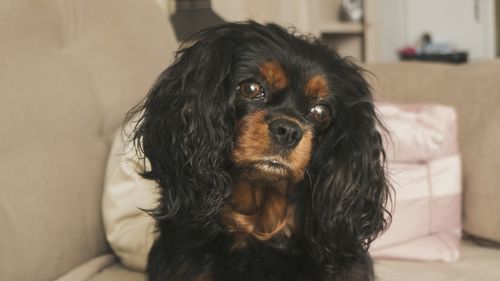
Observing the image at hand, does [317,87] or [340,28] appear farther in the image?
[340,28]

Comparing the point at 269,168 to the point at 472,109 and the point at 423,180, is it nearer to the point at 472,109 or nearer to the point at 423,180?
Answer: the point at 423,180

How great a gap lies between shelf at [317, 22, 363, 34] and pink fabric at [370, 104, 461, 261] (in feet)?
4.45

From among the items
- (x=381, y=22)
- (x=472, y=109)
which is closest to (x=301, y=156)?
(x=472, y=109)

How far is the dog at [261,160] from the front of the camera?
126 centimetres

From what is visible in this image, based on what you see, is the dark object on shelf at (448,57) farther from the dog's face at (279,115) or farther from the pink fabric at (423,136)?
the dog's face at (279,115)

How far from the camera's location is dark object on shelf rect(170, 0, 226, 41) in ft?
8.46

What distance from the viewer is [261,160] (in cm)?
121

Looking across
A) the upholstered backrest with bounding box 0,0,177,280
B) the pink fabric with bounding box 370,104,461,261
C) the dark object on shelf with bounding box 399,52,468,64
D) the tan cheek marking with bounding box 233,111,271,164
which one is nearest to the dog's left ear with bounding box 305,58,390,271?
the tan cheek marking with bounding box 233,111,271,164

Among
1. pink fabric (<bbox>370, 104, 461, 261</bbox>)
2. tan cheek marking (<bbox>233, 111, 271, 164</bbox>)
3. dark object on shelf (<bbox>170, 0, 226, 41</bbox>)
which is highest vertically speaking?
dark object on shelf (<bbox>170, 0, 226, 41</bbox>)

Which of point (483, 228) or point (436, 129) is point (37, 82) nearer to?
Answer: point (436, 129)

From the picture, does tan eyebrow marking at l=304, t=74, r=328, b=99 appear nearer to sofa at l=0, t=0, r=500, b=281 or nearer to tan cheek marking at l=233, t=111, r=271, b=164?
tan cheek marking at l=233, t=111, r=271, b=164

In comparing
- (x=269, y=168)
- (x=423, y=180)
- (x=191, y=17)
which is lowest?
(x=423, y=180)

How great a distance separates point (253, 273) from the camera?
1352 millimetres

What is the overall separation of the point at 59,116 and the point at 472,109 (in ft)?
4.27
